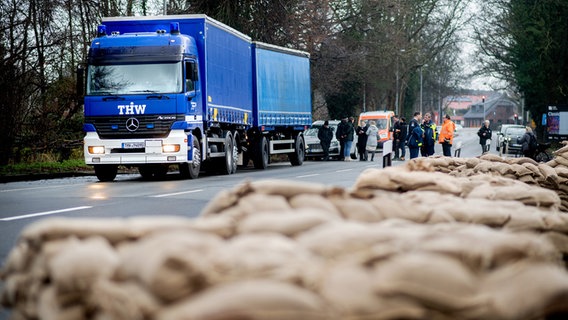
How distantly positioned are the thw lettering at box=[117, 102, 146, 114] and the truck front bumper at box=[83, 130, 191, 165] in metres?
0.74

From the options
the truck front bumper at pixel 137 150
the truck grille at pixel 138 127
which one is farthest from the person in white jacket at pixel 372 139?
the truck grille at pixel 138 127

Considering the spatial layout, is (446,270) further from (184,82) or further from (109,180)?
(109,180)

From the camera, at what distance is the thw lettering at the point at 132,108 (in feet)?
84.1

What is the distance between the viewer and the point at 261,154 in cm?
3622

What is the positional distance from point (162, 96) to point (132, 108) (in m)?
0.80

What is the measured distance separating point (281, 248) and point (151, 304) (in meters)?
0.42

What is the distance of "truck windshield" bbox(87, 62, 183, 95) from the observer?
25656 millimetres

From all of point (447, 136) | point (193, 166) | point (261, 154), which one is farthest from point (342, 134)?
point (193, 166)

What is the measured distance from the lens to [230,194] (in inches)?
157

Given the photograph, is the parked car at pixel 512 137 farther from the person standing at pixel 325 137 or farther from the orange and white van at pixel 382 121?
the person standing at pixel 325 137

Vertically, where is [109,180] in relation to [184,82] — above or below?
below

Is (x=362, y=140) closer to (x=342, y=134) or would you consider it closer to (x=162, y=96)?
(x=342, y=134)

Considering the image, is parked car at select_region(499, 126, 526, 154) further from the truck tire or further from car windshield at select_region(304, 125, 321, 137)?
the truck tire

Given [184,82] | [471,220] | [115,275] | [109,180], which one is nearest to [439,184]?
[471,220]
